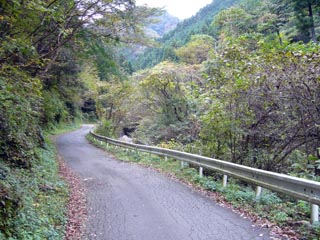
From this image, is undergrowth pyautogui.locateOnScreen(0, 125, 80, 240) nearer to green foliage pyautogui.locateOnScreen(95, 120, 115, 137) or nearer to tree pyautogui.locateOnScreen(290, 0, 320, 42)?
green foliage pyautogui.locateOnScreen(95, 120, 115, 137)

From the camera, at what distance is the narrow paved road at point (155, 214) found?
5.28m

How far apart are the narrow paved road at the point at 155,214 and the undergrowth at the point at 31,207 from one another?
2.22 ft

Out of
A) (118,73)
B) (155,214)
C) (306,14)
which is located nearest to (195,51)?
(306,14)

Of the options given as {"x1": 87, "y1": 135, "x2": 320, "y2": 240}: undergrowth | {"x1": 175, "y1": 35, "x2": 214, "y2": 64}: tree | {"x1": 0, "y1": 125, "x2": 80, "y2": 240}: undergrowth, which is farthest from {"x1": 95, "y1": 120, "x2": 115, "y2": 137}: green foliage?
{"x1": 175, "y1": 35, "x2": 214, "y2": 64}: tree

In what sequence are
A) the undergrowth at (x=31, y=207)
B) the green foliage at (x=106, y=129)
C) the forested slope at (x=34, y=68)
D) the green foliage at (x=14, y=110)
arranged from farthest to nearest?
the green foliage at (x=106, y=129) < the green foliage at (x=14, y=110) < the forested slope at (x=34, y=68) < the undergrowth at (x=31, y=207)

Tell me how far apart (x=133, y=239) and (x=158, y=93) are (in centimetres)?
1717

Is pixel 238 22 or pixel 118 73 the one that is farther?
pixel 238 22

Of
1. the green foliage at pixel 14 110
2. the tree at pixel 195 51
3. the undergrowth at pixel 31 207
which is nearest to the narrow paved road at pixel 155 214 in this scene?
the undergrowth at pixel 31 207

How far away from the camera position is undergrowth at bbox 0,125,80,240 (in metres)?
4.84

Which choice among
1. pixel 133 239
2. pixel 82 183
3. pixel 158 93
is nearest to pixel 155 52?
pixel 158 93

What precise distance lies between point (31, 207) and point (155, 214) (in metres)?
2.55

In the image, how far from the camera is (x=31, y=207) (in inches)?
238

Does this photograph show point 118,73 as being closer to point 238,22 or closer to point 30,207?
point 30,207

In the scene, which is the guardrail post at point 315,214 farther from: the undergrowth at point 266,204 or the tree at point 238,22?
the tree at point 238,22
